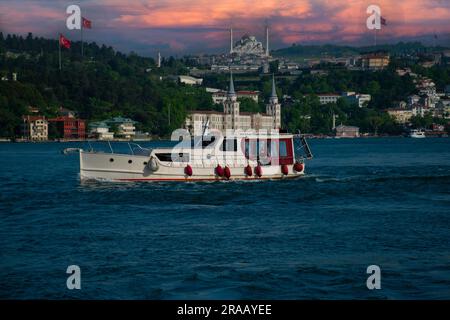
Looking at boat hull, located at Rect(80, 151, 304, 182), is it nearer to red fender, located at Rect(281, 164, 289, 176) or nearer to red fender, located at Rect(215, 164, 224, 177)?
red fender, located at Rect(215, 164, 224, 177)

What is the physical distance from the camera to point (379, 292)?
18.0 meters

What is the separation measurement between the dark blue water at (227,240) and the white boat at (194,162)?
2.58 ft

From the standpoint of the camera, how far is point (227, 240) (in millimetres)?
Answer: 23984

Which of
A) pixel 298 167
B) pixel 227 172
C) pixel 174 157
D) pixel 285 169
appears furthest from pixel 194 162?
pixel 298 167

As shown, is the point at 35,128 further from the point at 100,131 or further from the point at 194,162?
the point at 194,162

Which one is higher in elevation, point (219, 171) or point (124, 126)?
point (124, 126)

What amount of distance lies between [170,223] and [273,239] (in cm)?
422

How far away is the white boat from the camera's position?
38031 mm

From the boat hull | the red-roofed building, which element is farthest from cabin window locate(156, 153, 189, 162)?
the red-roofed building

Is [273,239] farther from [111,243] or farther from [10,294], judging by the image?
[10,294]

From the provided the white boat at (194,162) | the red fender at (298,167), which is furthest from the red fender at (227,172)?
the red fender at (298,167)

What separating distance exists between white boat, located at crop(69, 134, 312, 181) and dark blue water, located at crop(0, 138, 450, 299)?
2.58 ft

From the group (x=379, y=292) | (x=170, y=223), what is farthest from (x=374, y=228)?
(x=379, y=292)

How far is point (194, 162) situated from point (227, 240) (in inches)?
584
